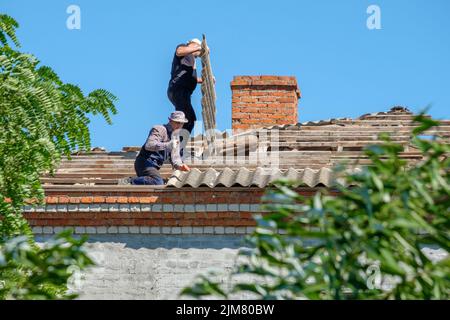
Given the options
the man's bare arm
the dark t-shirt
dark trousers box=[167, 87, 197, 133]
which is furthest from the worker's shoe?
the man's bare arm

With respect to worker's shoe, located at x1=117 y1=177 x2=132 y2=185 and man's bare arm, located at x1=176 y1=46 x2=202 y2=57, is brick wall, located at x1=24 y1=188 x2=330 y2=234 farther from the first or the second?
man's bare arm, located at x1=176 y1=46 x2=202 y2=57

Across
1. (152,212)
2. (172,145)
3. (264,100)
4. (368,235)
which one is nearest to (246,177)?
(152,212)

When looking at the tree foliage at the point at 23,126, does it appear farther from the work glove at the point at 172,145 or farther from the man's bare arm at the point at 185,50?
the man's bare arm at the point at 185,50

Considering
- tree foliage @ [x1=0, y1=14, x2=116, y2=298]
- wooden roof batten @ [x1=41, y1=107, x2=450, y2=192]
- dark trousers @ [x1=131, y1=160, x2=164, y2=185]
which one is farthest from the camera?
dark trousers @ [x1=131, y1=160, x2=164, y2=185]

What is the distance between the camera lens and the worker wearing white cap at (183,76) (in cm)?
1764

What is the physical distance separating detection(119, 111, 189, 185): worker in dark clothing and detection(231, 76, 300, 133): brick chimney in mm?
5271

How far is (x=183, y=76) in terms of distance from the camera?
17.7m

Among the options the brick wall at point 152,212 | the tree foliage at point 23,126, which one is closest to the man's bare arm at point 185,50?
the brick wall at point 152,212

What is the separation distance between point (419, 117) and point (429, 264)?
738 mm

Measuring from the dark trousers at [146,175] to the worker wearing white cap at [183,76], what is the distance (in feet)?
9.90

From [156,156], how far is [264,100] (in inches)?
251

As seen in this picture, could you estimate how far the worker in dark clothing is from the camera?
14352mm

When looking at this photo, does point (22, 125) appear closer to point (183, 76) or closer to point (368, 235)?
point (368, 235)

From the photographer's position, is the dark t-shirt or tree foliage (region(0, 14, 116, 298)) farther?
the dark t-shirt
